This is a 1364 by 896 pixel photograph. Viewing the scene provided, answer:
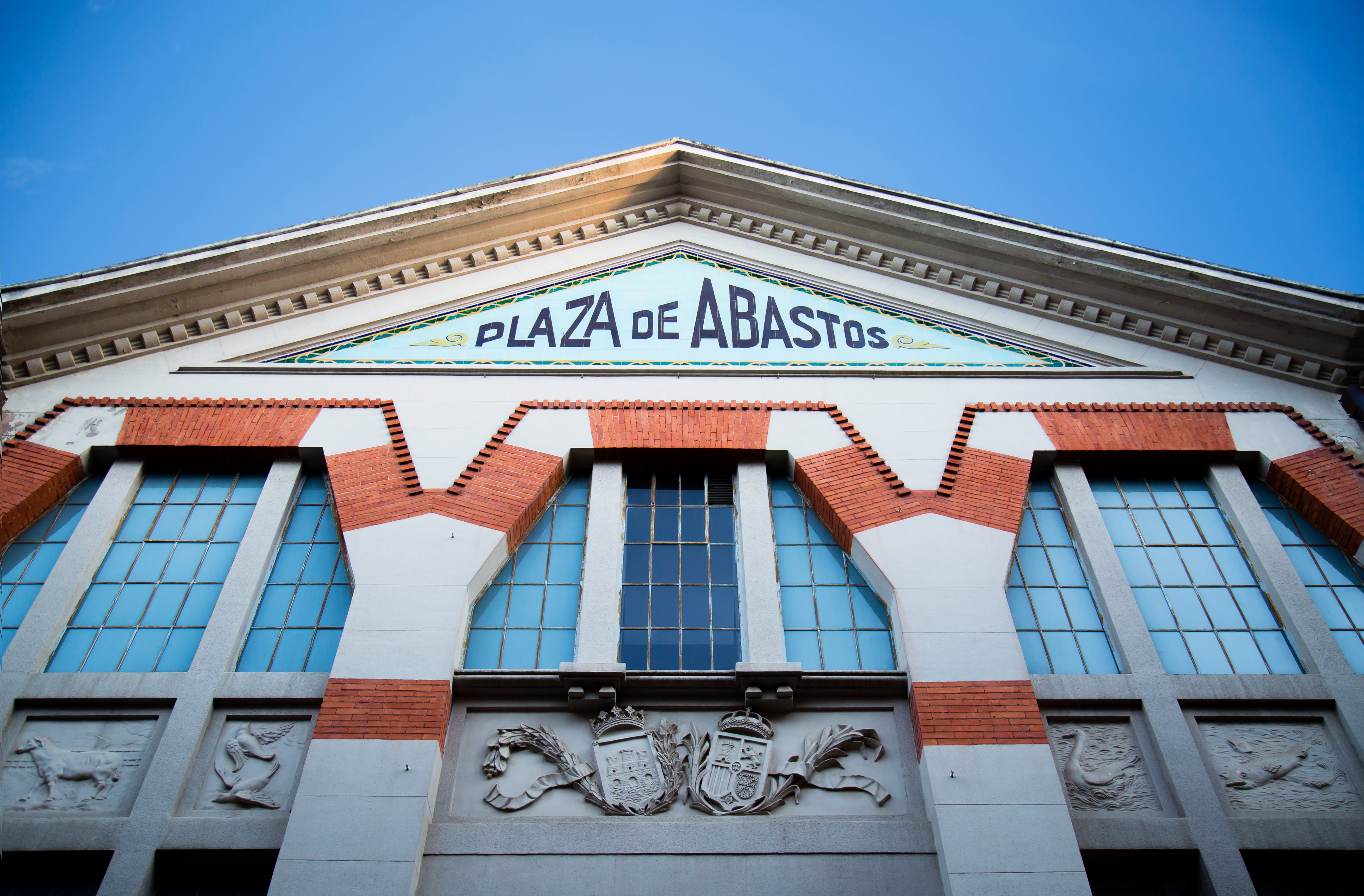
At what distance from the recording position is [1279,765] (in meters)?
8.44

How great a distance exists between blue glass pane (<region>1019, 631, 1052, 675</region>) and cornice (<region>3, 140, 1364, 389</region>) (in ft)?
15.3

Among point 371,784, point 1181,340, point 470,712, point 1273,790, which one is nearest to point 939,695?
point 1273,790

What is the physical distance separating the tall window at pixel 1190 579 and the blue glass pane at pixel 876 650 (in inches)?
93.3

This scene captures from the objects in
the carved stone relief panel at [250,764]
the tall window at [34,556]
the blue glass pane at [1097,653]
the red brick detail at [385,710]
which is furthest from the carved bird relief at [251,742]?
the blue glass pane at [1097,653]

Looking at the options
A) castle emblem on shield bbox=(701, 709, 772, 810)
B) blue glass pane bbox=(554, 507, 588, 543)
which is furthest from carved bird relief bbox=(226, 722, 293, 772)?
castle emblem on shield bbox=(701, 709, 772, 810)

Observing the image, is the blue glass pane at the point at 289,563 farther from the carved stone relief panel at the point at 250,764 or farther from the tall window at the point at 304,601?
the carved stone relief panel at the point at 250,764

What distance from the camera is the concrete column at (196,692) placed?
7727 mm

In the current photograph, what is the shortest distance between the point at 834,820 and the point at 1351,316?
322 inches

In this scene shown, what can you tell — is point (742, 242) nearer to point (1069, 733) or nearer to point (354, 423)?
point (354, 423)

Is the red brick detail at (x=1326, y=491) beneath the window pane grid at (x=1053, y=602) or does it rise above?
above

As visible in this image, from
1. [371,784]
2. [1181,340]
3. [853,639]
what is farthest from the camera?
[1181,340]

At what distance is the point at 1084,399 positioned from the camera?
38.0ft

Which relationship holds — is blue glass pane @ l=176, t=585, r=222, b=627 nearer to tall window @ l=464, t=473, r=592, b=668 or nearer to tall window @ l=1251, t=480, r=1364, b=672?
tall window @ l=464, t=473, r=592, b=668

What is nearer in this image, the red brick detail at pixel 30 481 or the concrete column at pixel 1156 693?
the concrete column at pixel 1156 693
